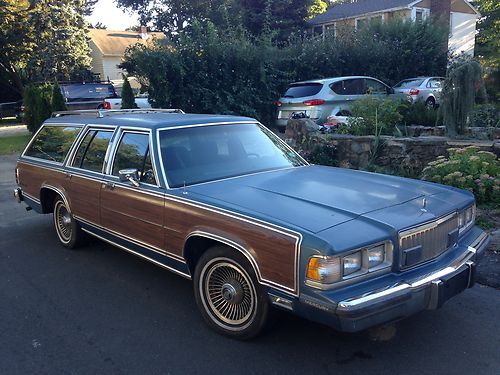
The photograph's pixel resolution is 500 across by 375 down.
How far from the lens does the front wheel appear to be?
132 inches

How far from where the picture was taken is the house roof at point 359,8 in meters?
31.3

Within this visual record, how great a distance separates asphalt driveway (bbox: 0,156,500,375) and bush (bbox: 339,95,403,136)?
4918mm

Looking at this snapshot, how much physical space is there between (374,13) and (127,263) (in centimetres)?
3039

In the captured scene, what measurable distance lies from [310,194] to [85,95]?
769 inches

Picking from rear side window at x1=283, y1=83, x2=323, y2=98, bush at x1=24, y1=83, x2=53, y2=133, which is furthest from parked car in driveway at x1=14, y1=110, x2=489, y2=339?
bush at x1=24, y1=83, x2=53, y2=133

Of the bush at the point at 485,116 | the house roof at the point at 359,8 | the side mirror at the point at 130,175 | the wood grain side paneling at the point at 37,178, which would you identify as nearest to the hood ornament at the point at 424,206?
the side mirror at the point at 130,175

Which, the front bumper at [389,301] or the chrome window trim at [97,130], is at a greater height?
the chrome window trim at [97,130]

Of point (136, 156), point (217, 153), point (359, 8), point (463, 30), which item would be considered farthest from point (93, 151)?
point (463, 30)

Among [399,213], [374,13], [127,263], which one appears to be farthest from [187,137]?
[374,13]

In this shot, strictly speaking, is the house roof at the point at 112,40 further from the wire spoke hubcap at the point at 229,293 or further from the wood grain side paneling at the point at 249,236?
the wire spoke hubcap at the point at 229,293

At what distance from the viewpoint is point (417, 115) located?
10.1 metres

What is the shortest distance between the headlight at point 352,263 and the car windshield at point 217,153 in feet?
5.26

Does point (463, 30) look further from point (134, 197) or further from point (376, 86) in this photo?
point (134, 197)

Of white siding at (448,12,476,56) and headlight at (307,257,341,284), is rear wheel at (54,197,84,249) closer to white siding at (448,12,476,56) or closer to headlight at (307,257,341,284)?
headlight at (307,257,341,284)
